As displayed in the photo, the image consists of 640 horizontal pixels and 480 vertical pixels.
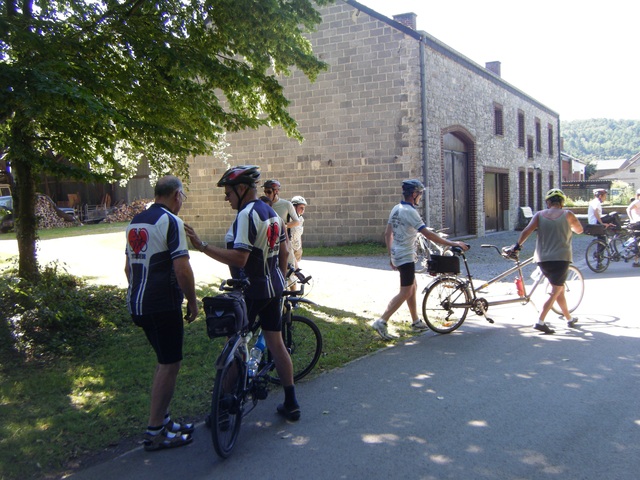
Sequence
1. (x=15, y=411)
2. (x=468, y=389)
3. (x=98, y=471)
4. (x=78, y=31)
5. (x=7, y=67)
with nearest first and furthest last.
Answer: (x=98, y=471) < (x=15, y=411) < (x=468, y=389) < (x=7, y=67) < (x=78, y=31)

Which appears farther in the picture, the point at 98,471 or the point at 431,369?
the point at 431,369

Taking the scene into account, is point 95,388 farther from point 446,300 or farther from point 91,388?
point 446,300

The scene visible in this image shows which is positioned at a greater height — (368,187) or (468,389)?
(368,187)

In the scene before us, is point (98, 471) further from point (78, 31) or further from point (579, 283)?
point (579, 283)

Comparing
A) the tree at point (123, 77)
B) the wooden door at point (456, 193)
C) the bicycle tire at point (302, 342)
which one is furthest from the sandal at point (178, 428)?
the wooden door at point (456, 193)

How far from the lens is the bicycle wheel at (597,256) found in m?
13.0

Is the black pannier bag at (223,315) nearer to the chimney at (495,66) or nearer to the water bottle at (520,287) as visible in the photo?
the water bottle at (520,287)

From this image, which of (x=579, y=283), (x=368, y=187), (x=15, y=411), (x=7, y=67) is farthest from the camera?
(x=368, y=187)

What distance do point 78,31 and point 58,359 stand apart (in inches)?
162

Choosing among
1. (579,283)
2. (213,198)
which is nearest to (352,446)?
(579,283)

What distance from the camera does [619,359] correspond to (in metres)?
6.07

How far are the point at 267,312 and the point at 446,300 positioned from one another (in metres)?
3.70

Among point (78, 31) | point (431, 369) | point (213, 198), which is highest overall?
point (78, 31)

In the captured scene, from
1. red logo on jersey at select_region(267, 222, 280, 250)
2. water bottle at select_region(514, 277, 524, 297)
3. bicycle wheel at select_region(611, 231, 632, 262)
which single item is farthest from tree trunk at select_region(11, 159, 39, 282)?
bicycle wheel at select_region(611, 231, 632, 262)
